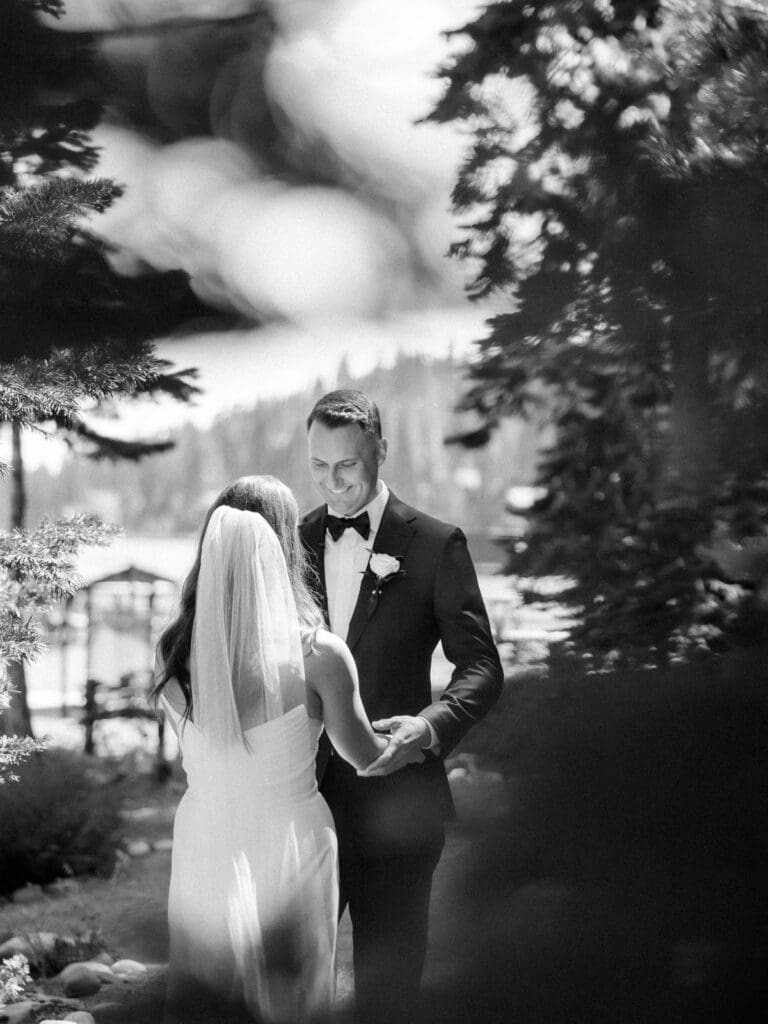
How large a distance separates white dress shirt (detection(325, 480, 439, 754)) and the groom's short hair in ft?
0.76

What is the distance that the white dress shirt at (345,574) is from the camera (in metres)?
2.80

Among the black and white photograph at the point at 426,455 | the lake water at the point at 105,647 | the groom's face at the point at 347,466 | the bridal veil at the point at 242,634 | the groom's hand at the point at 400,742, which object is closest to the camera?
the bridal veil at the point at 242,634

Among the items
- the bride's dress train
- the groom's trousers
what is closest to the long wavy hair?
the bride's dress train

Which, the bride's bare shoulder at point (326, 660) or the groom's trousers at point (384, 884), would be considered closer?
the bride's bare shoulder at point (326, 660)

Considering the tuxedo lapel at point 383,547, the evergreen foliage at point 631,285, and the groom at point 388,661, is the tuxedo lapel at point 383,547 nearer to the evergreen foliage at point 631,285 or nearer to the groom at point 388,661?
the groom at point 388,661

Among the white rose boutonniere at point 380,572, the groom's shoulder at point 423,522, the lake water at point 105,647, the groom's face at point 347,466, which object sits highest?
the groom's face at point 347,466

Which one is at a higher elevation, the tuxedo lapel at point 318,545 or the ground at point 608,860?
the tuxedo lapel at point 318,545

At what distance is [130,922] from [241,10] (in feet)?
8.38

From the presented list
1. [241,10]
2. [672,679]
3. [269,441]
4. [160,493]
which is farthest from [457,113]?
[672,679]

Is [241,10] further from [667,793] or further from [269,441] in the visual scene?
[667,793]

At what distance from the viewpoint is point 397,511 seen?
9.38 feet

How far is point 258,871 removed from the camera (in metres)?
2.46

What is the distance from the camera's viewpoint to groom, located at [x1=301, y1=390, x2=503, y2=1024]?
279 cm

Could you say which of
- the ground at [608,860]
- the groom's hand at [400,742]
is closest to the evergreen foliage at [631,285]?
the ground at [608,860]
